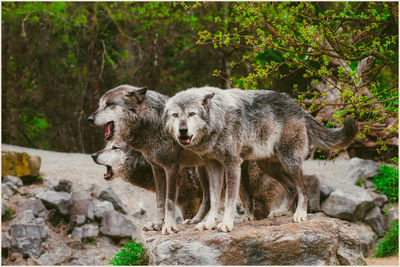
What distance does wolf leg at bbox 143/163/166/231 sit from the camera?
565 centimetres

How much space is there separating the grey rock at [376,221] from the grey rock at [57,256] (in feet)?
26.7

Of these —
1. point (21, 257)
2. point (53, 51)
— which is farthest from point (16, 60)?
point (21, 257)

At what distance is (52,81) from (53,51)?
1.25m

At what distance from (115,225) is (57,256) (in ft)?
5.37

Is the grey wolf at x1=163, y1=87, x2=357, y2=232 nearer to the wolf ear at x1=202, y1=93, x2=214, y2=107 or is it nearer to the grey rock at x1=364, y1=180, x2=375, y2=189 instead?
the wolf ear at x1=202, y1=93, x2=214, y2=107

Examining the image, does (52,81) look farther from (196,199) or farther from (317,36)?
(317,36)

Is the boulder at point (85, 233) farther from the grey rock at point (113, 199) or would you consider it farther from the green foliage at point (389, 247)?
the green foliage at point (389, 247)

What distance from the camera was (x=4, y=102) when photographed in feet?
58.0

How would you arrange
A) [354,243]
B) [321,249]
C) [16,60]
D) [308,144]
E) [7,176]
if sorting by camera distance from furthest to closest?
[16,60]
[7,176]
[308,144]
[354,243]
[321,249]

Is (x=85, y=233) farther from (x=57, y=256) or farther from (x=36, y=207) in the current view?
(x=36, y=207)

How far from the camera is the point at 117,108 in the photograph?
17.9 feet

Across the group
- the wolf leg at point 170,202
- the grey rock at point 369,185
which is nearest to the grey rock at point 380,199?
the grey rock at point 369,185

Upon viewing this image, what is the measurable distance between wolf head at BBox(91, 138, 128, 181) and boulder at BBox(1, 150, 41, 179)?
228 inches

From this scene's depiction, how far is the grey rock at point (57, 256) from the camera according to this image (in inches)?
395
